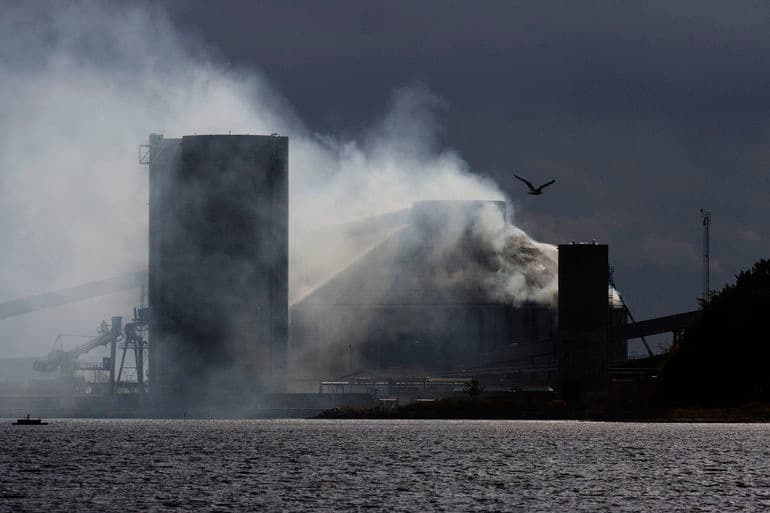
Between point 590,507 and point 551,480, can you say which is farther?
point 551,480

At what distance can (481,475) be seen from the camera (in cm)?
19438

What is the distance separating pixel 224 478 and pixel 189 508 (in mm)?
38687

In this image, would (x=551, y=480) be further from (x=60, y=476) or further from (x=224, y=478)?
(x=60, y=476)

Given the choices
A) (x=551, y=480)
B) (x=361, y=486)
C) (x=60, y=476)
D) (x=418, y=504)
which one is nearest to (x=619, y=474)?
(x=551, y=480)

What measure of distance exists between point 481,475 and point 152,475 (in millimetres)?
34617

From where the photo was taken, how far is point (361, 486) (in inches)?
6998

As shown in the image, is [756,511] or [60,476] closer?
[756,511]

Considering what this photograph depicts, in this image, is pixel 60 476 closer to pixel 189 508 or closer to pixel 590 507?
pixel 189 508

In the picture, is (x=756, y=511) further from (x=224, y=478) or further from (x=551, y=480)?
(x=224, y=478)

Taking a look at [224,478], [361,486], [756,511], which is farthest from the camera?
Result: [224,478]

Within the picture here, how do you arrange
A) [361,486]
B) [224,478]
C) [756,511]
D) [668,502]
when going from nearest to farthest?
[756,511] → [668,502] → [361,486] → [224,478]

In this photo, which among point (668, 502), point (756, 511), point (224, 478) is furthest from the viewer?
point (224, 478)

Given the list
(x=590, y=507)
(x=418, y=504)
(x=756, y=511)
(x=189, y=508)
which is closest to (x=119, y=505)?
(x=189, y=508)

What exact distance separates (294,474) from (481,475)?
65.3 feet
